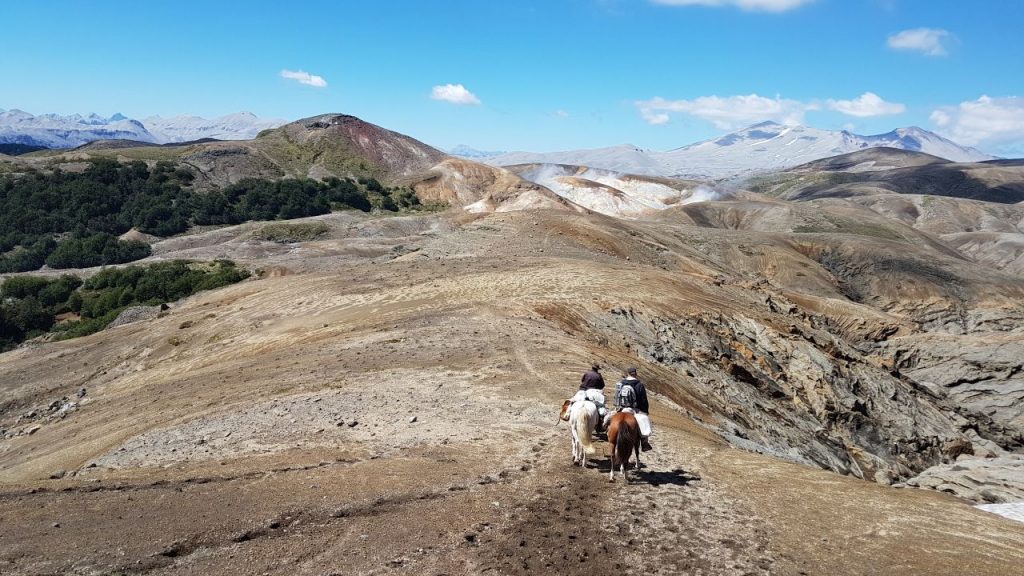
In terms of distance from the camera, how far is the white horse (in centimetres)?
A: 1248

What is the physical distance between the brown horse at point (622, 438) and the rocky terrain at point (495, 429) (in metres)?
0.48

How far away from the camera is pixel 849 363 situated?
106 ft

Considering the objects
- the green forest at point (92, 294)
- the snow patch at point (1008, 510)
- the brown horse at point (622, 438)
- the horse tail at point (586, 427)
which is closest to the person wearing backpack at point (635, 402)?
the brown horse at point (622, 438)

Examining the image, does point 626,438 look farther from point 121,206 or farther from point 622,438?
point 121,206

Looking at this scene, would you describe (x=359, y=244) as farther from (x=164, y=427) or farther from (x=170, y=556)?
(x=170, y=556)

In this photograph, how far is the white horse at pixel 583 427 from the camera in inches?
492

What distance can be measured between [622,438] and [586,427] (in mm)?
845

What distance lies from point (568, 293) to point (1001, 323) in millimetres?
55216

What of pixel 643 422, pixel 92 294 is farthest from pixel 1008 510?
pixel 92 294

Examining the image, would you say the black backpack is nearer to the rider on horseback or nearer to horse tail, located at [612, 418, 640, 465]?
the rider on horseback

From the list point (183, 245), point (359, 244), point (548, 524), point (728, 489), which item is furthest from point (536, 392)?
point (183, 245)

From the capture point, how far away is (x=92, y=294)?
48.2 metres

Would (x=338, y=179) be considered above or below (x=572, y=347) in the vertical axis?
above

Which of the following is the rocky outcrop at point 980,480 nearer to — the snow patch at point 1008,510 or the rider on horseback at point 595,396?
the snow patch at point 1008,510
